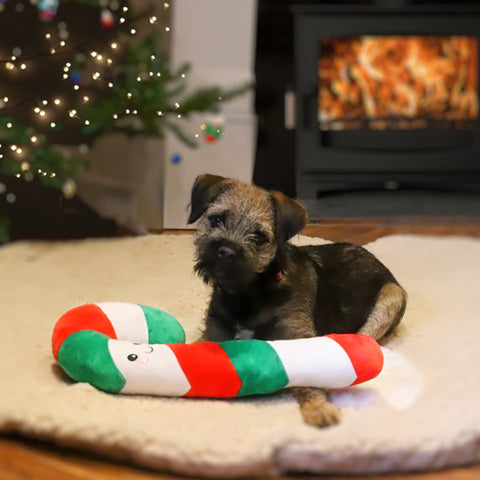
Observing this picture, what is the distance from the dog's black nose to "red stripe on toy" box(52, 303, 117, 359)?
258 mm

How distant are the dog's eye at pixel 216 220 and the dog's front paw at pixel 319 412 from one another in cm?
37

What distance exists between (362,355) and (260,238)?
0.96 feet

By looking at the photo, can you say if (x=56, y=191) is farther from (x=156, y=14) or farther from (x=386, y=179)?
(x=386, y=179)

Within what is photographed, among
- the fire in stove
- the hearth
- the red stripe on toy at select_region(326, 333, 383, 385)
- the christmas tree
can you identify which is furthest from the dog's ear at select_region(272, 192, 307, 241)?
the fire in stove

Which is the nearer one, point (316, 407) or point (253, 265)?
point (316, 407)

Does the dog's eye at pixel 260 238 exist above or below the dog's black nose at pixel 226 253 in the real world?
above

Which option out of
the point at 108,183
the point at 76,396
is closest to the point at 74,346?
the point at 76,396

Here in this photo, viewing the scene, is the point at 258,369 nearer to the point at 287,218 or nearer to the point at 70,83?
the point at 287,218

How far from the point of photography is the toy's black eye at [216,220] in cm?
126

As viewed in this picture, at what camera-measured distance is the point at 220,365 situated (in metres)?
1.10

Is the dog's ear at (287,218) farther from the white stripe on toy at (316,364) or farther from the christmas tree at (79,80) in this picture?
the christmas tree at (79,80)

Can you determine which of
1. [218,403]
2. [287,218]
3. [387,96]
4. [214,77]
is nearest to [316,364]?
[218,403]

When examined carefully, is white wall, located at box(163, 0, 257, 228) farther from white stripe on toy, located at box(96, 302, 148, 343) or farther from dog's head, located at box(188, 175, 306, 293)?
white stripe on toy, located at box(96, 302, 148, 343)

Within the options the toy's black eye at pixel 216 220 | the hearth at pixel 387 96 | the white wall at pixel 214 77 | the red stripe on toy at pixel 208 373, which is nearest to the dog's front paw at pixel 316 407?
the red stripe on toy at pixel 208 373
